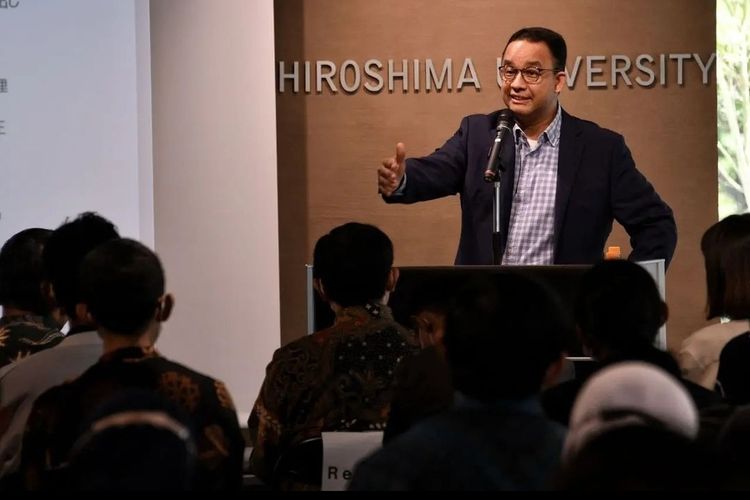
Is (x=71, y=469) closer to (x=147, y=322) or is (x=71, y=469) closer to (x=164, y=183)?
(x=147, y=322)

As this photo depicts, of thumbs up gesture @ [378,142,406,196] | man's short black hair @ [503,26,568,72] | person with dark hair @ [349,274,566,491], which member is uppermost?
man's short black hair @ [503,26,568,72]

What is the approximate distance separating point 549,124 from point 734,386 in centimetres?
201

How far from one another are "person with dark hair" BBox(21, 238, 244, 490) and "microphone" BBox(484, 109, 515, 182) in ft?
5.17

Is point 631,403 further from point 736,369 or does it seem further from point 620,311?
point 736,369

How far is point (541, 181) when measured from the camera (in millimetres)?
4512

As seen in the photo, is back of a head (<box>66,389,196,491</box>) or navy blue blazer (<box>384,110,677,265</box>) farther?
navy blue blazer (<box>384,110,677,265</box>)

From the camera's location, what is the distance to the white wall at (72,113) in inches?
219

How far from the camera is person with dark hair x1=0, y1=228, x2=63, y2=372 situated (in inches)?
132

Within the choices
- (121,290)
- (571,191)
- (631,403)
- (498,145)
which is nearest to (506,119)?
(498,145)

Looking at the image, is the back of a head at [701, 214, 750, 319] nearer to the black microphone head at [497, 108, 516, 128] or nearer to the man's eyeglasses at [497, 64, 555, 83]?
the black microphone head at [497, 108, 516, 128]

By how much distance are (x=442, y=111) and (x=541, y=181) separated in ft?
7.02

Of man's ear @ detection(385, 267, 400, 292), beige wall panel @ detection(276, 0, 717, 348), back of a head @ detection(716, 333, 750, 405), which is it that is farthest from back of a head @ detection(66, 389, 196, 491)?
beige wall panel @ detection(276, 0, 717, 348)

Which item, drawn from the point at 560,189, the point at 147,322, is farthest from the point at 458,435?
the point at 560,189

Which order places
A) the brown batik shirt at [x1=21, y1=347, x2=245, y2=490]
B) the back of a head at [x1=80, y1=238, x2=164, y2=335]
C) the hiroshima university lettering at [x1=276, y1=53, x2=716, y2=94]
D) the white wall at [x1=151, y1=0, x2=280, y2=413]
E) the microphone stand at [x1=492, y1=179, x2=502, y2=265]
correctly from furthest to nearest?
the hiroshima university lettering at [x1=276, y1=53, x2=716, y2=94]
the white wall at [x1=151, y1=0, x2=280, y2=413]
the microphone stand at [x1=492, y1=179, x2=502, y2=265]
the back of a head at [x1=80, y1=238, x2=164, y2=335]
the brown batik shirt at [x1=21, y1=347, x2=245, y2=490]
